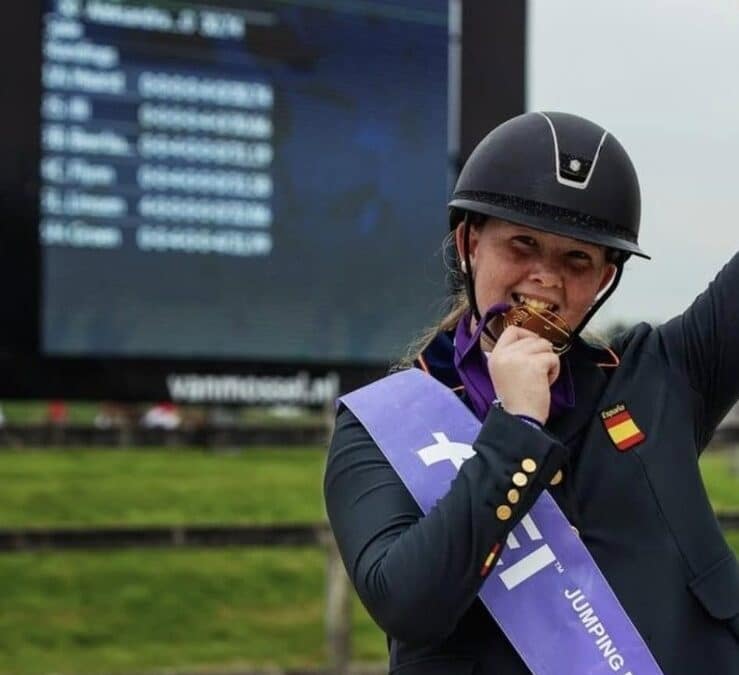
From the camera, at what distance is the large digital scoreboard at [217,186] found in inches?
164

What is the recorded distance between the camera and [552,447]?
132 centimetres

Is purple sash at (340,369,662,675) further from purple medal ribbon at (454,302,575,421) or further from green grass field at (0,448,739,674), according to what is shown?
green grass field at (0,448,739,674)

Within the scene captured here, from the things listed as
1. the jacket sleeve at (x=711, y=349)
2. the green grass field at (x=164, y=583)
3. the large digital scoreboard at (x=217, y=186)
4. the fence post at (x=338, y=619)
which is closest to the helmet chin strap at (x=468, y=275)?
the jacket sleeve at (x=711, y=349)

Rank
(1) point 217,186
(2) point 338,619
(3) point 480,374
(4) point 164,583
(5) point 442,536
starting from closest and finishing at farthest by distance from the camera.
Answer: (5) point 442,536
(3) point 480,374
(1) point 217,186
(2) point 338,619
(4) point 164,583

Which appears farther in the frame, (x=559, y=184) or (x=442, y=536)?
(x=559, y=184)

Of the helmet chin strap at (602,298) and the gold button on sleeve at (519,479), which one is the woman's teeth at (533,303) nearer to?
the helmet chin strap at (602,298)

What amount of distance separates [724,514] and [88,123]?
2.59m

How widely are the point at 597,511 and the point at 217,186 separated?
301 cm

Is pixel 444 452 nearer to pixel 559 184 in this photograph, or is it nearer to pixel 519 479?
pixel 519 479

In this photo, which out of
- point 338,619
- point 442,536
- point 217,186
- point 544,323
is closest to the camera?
point 442,536

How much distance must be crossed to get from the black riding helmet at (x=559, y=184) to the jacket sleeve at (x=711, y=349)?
0.30ft

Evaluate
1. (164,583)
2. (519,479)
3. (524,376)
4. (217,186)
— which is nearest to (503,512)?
(519,479)

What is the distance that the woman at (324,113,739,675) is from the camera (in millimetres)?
1302

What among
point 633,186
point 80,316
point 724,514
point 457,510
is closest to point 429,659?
point 457,510
